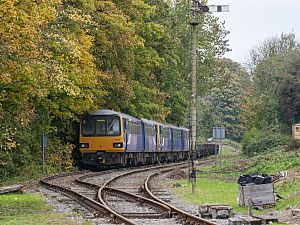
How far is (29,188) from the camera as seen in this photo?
25.4 m

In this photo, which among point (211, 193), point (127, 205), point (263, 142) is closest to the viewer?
point (127, 205)

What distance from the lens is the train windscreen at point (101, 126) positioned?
132ft

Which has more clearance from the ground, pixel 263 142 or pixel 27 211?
pixel 263 142

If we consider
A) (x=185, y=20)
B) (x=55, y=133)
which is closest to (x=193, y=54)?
(x=55, y=133)

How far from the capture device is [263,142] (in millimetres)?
54938

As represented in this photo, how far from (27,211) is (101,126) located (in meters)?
22.7

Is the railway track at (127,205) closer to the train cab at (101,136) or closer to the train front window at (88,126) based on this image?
the train cab at (101,136)

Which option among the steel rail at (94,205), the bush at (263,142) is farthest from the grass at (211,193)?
the bush at (263,142)

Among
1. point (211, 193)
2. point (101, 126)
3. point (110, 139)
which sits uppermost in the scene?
point (101, 126)

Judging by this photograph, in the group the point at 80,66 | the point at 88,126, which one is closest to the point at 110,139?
the point at 88,126

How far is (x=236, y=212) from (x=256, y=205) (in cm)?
95

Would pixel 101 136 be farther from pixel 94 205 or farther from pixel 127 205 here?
pixel 94 205

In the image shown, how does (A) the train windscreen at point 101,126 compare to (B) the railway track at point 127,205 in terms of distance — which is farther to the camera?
(A) the train windscreen at point 101,126

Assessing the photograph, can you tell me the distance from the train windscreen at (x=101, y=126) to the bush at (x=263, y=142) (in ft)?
51.3
